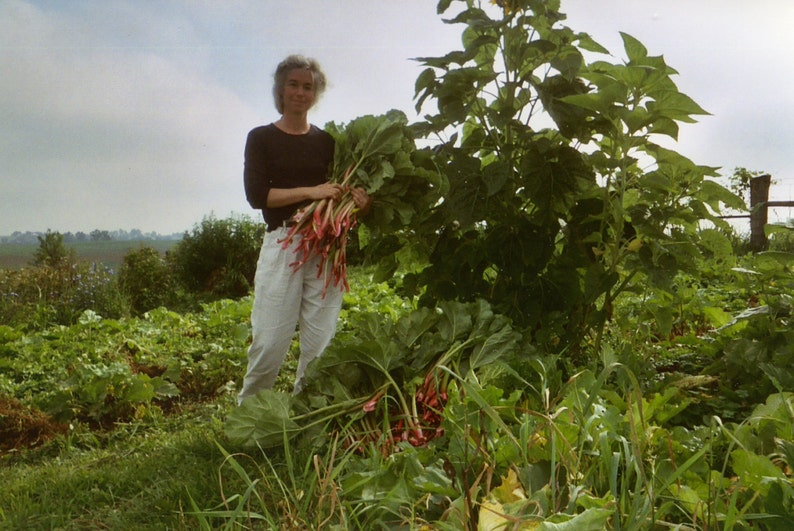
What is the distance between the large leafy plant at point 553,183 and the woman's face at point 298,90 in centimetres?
67

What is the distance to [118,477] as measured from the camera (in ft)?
9.30

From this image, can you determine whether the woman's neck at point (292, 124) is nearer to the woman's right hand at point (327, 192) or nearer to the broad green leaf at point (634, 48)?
the woman's right hand at point (327, 192)

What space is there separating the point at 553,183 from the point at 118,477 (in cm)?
224

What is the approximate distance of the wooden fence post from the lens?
9906 mm

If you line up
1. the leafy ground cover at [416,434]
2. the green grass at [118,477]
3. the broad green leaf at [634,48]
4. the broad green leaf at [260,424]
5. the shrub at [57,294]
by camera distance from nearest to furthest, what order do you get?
the leafy ground cover at [416,434], the green grass at [118,477], the broad green leaf at [260,424], the broad green leaf at [634,48], the shrub at [57,294]

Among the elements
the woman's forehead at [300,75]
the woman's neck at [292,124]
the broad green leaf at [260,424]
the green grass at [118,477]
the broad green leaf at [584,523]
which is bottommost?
the green grass at [118,477]

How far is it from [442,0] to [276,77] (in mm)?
1032

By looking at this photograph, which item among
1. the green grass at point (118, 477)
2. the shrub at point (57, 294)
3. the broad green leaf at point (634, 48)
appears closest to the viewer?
the green grass at point (118, 477)

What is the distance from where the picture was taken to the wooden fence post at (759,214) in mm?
9906

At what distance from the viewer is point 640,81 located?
108 inches

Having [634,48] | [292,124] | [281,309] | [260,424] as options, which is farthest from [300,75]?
[260,424]

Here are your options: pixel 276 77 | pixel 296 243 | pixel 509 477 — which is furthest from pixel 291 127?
pixel 509 477

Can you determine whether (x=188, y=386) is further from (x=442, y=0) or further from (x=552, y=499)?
(x=552, y=499)

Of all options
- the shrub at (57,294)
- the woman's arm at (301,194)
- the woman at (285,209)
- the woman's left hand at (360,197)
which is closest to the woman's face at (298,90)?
the woman at (285,209)
